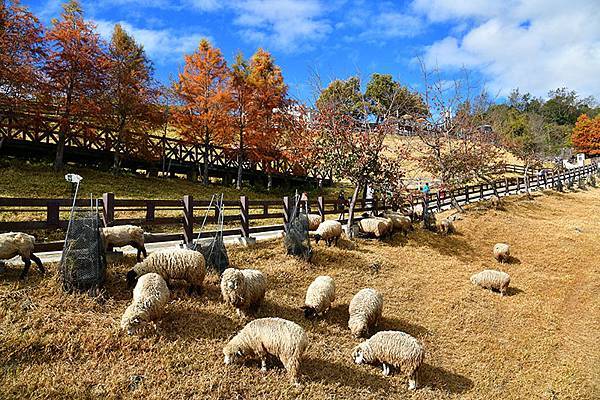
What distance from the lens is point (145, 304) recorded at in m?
5.46

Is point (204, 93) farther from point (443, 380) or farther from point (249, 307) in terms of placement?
point (443, 380)

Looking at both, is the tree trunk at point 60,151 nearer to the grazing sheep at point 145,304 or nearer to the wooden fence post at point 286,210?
the wooden fence post at point 286,210

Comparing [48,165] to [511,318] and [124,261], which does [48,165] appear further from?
[511,318]

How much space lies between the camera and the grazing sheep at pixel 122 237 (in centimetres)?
743

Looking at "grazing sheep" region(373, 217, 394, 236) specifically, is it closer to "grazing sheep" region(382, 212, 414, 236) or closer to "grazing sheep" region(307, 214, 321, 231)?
"grazing sheep" region(382, 212, 414, 236)

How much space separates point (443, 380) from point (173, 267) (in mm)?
5100

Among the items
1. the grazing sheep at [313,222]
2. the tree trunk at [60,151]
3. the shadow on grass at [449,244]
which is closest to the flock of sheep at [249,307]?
the grazing sheep at [313,222]

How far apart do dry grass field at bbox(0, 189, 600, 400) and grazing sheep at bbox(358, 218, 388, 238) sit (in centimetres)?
74

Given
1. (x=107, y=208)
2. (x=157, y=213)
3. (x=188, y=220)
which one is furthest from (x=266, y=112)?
(x=107, y=208)

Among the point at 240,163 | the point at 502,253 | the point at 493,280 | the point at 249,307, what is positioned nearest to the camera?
the point at 249,307

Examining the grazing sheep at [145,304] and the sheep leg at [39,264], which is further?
the sheep leg at [39,264]

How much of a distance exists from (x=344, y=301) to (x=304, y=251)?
2149mm

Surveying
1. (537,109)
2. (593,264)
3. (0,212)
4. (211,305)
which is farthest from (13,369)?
(537,109)

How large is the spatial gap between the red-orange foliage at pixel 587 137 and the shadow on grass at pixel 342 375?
60.5 metres
